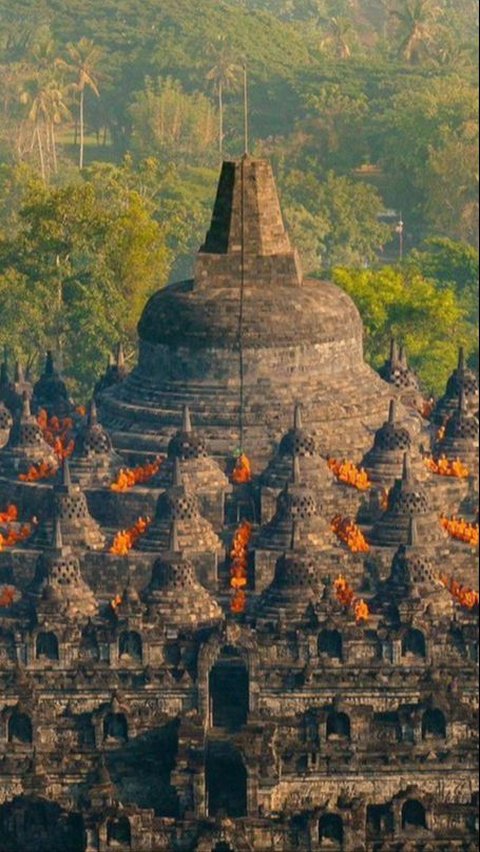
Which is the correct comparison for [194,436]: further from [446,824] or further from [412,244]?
[412,244]

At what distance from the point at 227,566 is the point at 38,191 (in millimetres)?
34459

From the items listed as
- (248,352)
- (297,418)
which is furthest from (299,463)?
(248,352)

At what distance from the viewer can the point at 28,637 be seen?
116m

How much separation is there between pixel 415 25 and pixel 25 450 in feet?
137

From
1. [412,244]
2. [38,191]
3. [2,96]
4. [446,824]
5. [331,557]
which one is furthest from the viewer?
[412,244]

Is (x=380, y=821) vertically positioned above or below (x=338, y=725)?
below

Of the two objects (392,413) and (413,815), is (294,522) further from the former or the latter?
(413,815)

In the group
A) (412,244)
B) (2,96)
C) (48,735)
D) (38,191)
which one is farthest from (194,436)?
(412,244)

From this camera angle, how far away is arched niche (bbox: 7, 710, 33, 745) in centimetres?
11375

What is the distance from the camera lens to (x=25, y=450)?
127m

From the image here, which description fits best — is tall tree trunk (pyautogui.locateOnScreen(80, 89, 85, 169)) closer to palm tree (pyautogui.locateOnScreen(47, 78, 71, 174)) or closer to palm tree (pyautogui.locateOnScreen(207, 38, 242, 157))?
palm tree (pyautogui.locateOnScreen(47, 78, 71, 174))

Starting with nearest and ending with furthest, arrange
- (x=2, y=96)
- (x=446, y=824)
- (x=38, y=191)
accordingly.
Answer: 1. (x=446, y=824)
2. (x=38, y=191)
3. (x=2, y=96)

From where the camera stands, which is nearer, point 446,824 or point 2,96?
point 446,824

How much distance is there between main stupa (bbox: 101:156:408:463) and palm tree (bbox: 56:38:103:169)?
4926 centimetres
